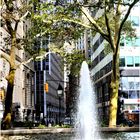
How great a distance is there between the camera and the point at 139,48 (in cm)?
7569

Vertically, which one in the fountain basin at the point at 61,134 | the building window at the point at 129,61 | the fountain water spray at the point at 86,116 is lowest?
the fountain basin at the point at 61,134

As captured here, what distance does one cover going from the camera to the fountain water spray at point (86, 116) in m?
17.2

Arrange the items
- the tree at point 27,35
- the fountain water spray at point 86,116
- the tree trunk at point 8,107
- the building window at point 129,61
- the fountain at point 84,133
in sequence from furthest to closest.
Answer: the building window at point 129,61, the tree at point 27,35, the tree trunk at point 8,107, the fountain water spray at point 86,116, the fountain at point 84,133

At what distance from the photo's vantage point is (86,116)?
18484 mm

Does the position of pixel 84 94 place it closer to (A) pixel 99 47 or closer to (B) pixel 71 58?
(B) pixel 71 58

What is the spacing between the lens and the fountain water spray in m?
17.2

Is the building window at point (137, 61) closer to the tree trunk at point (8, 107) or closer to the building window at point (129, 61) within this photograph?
the building window at point (129, 61)

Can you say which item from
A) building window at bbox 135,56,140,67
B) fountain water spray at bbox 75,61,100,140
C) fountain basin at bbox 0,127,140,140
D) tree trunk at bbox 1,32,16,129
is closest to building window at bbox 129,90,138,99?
building window at bbox 135,56,140,67

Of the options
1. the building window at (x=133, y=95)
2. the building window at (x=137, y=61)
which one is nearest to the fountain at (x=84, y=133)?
the building window at (x=137, y=61)

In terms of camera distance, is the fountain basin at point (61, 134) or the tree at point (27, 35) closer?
the fountain basin at point (61, 134)

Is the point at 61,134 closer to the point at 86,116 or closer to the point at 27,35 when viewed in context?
the point at 86,116

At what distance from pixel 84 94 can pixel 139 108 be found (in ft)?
184

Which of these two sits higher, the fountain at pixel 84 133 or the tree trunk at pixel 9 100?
the tree trunk at pixel 9 100

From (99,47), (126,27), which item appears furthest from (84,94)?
(99,47)
